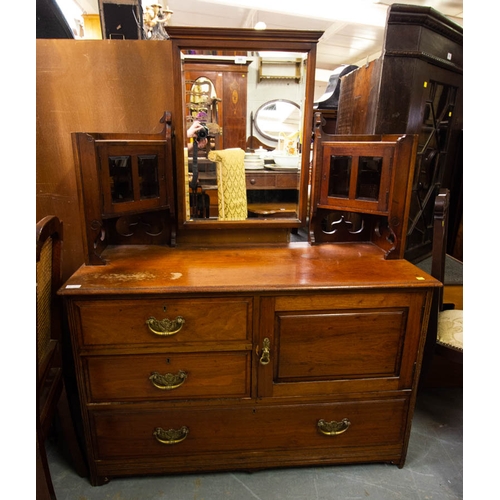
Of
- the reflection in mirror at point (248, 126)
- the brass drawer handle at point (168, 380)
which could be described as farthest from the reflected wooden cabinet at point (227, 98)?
the brass drawer handle at point (168, 380)

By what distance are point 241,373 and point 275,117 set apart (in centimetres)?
107

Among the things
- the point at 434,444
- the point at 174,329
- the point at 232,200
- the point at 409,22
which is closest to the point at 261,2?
the point at 409,22

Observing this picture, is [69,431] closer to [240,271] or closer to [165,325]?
[165,325]

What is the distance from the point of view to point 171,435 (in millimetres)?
1413

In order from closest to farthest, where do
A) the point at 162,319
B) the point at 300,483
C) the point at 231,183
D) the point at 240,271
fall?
1. the point at 162,319
2. the point at 240,271
3. the point at 300,483
4. the point at 231,183

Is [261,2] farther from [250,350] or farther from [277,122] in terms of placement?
[250,350]

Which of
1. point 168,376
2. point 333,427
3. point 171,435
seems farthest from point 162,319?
point 333,427

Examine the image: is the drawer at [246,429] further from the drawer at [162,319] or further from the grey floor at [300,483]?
the drawer at [162,319]

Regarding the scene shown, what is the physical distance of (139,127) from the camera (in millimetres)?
1597

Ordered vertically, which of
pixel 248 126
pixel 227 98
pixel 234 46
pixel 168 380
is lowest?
pixel 168 380

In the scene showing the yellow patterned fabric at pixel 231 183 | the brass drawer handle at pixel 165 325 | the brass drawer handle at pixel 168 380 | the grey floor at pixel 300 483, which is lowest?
the grey floor at pixel 300 483

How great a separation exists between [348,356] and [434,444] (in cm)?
75

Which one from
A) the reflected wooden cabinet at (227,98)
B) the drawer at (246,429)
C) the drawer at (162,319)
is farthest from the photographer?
the reflected wooden cabinet at (227,98)

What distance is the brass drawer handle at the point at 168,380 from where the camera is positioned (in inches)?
52.2
